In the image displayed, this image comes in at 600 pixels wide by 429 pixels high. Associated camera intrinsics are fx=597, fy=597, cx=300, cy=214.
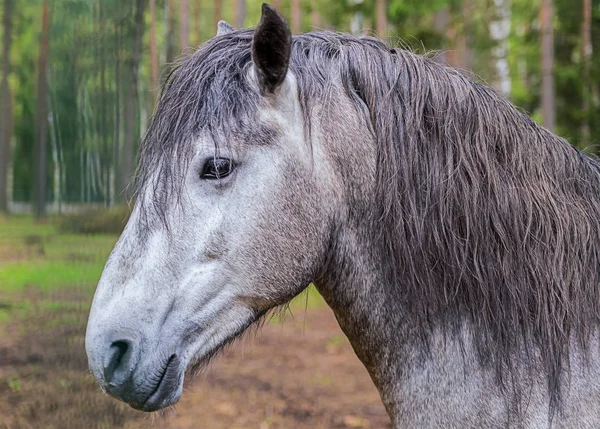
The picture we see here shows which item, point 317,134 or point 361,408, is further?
point 361,408

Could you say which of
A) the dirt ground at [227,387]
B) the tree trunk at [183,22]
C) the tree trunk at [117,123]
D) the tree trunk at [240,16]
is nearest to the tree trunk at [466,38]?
the tree trunk at [240,16]

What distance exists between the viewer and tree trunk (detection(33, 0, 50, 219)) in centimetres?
302

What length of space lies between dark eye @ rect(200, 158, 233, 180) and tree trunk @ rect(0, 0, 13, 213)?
1.44 metres

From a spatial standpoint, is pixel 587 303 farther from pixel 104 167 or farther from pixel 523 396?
pixel 104 167

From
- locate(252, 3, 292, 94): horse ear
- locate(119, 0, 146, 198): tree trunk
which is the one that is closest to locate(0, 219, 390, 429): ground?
locate(119, 0, 146, 198): tree trunk

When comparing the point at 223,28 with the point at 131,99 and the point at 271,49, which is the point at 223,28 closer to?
the point at 271,49

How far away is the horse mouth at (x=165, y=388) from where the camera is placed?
191 centimetres

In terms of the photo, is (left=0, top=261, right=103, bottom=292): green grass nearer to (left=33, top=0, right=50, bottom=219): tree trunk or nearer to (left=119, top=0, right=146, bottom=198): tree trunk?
(left=33, top=0, right=50, bottom=219): tree trunk

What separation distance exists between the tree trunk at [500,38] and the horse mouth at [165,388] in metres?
10.1

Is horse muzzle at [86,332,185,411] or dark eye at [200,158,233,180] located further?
dark eye at [200,158,233,180]

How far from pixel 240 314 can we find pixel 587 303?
1.21 metres

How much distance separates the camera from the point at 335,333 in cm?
874

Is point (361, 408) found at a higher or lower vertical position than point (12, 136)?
lower

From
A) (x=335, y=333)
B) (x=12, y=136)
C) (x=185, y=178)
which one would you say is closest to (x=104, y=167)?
(x=12, y=136)
